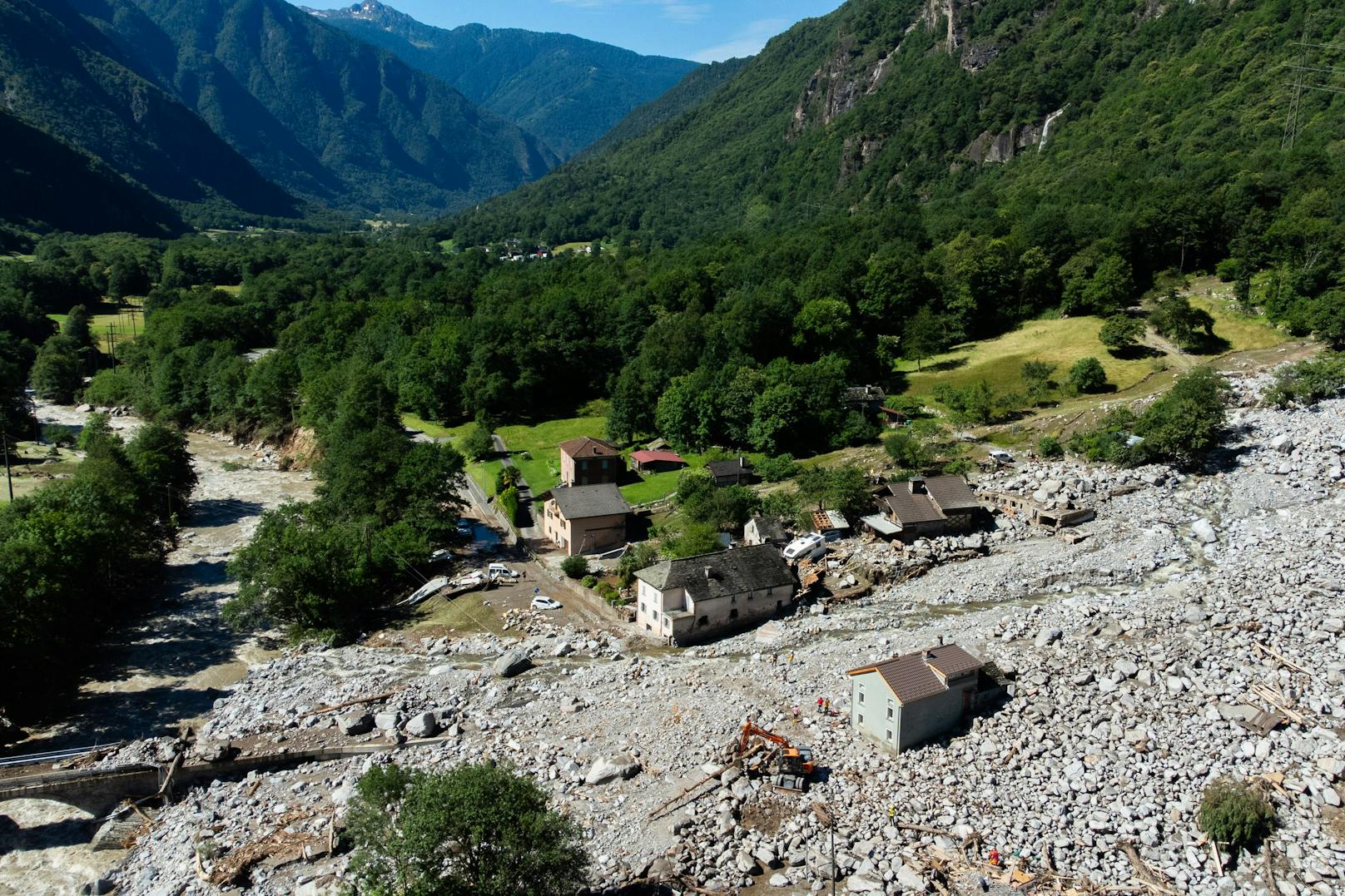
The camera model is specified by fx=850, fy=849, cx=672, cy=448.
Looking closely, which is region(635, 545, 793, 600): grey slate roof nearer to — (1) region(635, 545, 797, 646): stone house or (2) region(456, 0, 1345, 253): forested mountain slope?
(1) region(635, 545, 797, 646): stone house

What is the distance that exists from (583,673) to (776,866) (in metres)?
12.2

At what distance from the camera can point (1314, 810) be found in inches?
885

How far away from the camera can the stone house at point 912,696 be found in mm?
25828

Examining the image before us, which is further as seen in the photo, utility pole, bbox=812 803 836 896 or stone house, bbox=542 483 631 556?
stone house, bbox=542 483 631 556

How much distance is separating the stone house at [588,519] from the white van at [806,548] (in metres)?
9.49

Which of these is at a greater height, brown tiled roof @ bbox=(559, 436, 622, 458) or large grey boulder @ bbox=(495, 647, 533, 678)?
brown tiled roof @ bbox=(559, 436, 622, 458)

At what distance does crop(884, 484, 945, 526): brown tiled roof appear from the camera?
42.6 metres

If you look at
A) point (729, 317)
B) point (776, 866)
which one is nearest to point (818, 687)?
point (776, 866)

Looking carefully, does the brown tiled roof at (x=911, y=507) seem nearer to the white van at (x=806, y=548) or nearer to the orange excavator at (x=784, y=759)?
the white van at (x=806, y=548)

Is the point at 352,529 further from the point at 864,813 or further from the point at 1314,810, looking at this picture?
the point at 1314,810

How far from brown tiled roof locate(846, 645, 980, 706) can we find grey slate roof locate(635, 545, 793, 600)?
886cm

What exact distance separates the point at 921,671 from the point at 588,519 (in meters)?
22.2

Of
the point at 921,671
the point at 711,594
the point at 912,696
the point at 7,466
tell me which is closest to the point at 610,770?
the point at 912,696

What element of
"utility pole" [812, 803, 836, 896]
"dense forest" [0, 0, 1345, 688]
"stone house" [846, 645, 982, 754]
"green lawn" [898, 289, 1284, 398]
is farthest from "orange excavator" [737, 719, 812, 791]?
"green lawn" [898, 289, 1284, 398]
